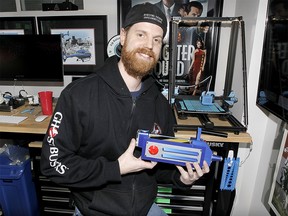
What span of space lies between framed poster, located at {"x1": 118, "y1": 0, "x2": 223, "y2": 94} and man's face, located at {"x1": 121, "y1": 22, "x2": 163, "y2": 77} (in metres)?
0.72

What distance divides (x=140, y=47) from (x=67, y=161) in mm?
513

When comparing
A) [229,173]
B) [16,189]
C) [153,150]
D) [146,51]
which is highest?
[146,51]

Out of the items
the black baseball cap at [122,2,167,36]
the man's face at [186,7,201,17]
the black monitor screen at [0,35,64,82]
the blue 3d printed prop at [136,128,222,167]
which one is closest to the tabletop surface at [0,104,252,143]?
the black monitor screen at [0,35,64,82]

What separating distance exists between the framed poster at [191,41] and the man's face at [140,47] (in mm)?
717

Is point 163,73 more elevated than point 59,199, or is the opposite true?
point 163,73

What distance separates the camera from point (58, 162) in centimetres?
78

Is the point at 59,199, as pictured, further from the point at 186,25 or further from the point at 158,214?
the point at 186,25

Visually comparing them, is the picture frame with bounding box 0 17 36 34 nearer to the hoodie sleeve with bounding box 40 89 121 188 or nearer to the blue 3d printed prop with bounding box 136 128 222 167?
the hoodie sleeve with bounding box 40 89 121 188

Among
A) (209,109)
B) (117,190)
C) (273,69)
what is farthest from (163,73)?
(117,190)

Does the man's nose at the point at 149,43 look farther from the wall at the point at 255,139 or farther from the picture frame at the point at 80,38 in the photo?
the picture frame at the point at 80,38

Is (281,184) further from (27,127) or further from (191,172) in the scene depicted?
(27,127)

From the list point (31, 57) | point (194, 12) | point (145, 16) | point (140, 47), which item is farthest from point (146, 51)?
point (31, 57)

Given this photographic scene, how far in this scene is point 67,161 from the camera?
0.79 metres

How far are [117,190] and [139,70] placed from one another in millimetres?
491
